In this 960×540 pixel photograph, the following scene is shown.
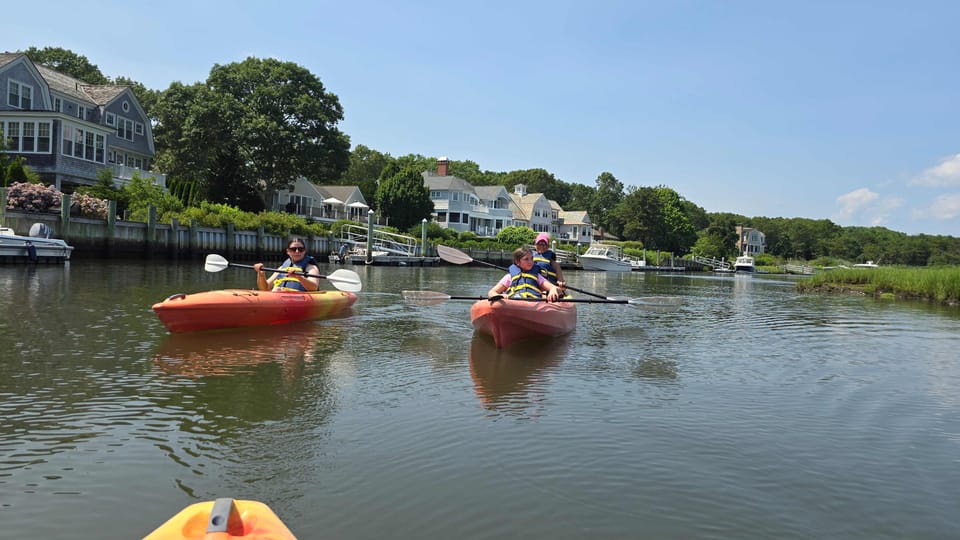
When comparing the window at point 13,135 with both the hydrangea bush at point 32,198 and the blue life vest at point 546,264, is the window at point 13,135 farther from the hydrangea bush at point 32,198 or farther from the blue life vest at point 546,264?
the blue life vest at point 546,264

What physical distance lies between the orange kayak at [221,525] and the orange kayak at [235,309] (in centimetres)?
778

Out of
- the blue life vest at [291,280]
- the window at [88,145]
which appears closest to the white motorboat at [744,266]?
the window at [88,145]

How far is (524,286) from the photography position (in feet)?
36.7

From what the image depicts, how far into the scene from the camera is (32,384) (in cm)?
696

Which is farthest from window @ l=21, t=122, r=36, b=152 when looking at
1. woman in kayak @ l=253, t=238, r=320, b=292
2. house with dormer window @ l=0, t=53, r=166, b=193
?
woman in kayak @ l=253, t=238, r=320, b=292

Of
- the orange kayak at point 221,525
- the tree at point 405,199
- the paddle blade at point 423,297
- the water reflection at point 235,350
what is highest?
the tree at point 405,199

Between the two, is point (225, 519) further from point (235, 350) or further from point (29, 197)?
point (29, 197)

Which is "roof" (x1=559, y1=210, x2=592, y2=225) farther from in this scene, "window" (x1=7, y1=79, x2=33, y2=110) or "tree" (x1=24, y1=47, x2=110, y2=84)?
"window" (x1=7, y1=79, x2=33, y2=110)

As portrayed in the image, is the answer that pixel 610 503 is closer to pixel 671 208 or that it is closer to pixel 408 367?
pixel 408 367

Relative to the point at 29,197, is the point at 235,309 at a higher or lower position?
lower

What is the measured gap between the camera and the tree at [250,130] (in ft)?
159

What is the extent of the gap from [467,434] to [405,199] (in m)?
54.8

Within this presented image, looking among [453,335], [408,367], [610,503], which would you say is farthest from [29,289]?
[610,503]

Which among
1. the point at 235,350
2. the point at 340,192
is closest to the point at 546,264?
the point at 235,350
